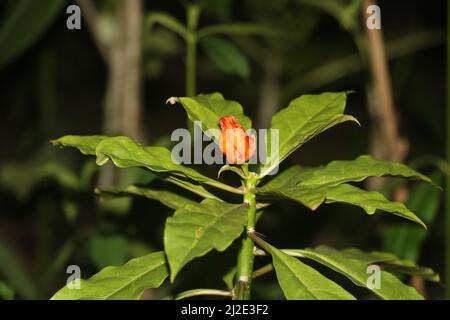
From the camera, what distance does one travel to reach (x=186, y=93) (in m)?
1.80

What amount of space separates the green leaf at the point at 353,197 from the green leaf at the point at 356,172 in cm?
3

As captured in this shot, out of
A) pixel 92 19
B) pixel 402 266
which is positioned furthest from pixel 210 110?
pixel 92 19

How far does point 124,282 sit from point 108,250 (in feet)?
1.63

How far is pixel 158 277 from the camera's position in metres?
0.73

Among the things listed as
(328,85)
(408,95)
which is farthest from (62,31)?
(408,95)

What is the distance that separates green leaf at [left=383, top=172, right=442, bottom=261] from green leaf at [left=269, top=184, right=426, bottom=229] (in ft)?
1.61

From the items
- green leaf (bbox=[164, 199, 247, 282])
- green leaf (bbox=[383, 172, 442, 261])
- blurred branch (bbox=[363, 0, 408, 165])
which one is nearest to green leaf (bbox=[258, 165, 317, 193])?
green leaf (bbox=[164, 199, 247, 282])

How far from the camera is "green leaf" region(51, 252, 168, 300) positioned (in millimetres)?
699

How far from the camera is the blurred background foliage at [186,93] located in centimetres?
123

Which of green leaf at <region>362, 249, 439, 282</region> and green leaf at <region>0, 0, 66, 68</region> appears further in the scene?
green leaf at <region>0, 0, 66, 68</region>

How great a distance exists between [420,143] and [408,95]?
0.14 meters

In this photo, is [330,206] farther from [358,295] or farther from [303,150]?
[303,150]

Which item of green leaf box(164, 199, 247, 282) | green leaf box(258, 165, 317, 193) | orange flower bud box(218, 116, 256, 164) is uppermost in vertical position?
orange flower bud box(218, 116, 256, 164)

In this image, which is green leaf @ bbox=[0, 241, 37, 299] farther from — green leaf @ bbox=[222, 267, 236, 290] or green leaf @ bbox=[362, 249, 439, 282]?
green leaf @ bbox=[362, 249, 439, 282]
